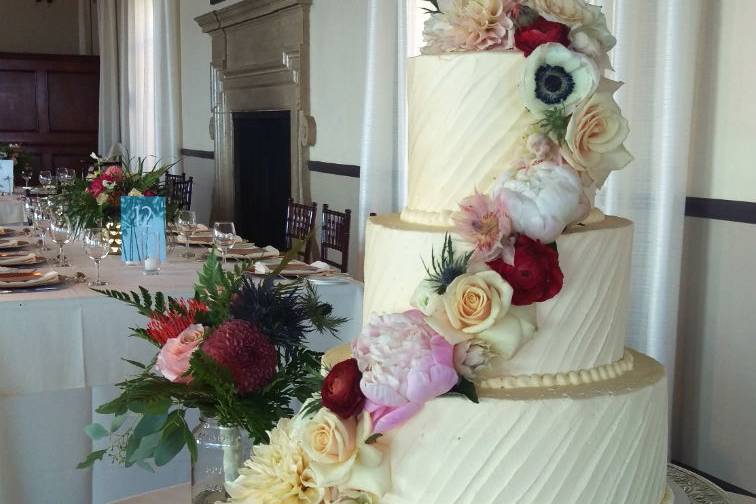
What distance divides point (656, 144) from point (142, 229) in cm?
187

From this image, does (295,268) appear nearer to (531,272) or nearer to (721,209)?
(721,209)

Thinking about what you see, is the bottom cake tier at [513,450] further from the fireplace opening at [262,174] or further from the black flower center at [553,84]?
the fireplace opening at [262,174]

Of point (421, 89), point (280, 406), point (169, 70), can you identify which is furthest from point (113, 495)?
point (169, 70)

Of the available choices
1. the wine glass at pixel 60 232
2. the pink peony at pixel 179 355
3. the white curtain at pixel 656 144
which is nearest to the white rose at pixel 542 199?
the pink peony at pixel 179 355

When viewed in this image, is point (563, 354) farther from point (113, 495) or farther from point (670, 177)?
point (113, 495)

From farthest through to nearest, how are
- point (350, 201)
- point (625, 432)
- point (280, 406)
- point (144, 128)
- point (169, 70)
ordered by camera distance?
point (144, 128), point (169, 70), point (350, 201), point (280, 406), point (625, 432)

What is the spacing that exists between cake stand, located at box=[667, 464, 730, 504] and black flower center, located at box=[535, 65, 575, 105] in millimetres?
666

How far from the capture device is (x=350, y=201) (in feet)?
18.3

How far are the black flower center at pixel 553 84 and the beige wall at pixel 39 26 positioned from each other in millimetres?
12098

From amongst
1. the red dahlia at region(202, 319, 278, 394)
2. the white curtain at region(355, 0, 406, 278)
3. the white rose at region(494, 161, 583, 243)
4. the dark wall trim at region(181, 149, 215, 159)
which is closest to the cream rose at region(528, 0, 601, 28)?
the white rose at region(494, 161, 583, 243)

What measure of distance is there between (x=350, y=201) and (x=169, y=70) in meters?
4.24

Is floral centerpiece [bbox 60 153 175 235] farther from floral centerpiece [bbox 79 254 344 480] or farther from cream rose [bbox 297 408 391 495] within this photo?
cream rose [bbox 297 408 391 495]

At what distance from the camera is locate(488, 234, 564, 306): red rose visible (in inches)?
44.6

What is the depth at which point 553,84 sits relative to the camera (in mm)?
1227
